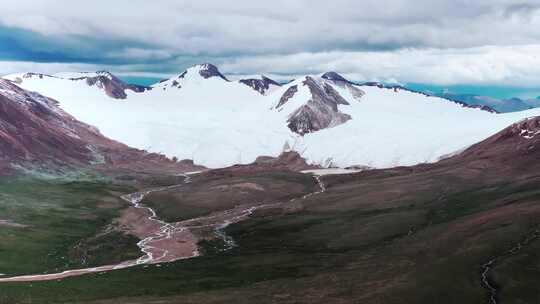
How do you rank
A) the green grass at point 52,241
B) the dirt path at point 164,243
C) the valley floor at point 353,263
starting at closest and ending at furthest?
the valley floor at point 353,263
the dirt path at point 164,243
the green grass at point 52,241

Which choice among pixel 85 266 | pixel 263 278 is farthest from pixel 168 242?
pixel 263 278

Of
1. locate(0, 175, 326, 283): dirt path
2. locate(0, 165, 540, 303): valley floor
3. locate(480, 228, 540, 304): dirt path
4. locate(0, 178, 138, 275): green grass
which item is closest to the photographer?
locate(480, 228, 540, 304): dirt path

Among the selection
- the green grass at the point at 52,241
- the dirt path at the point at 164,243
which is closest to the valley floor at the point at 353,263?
the green grass at the point at 52,241

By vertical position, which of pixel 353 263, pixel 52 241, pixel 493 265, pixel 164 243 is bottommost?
pixel 493 265

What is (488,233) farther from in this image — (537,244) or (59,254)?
(59,254)

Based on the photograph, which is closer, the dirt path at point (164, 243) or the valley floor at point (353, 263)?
the valley floor at point (353, 263)

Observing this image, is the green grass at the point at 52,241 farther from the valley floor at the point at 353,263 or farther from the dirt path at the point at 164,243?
the dirt path at the point at 164,243

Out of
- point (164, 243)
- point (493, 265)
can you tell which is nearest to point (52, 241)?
point (164, 243)

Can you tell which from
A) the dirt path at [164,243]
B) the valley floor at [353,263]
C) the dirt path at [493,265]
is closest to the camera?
the dirt path at [493,265]

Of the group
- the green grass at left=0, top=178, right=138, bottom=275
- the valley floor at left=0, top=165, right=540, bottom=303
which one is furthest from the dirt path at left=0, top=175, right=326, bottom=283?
the green grass at left=0, top=178, right=138, bottom=275

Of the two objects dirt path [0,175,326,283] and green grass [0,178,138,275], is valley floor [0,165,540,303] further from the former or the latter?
dirt path [0,175,326,283]

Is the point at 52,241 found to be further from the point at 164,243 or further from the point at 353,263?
the point at 353,263
